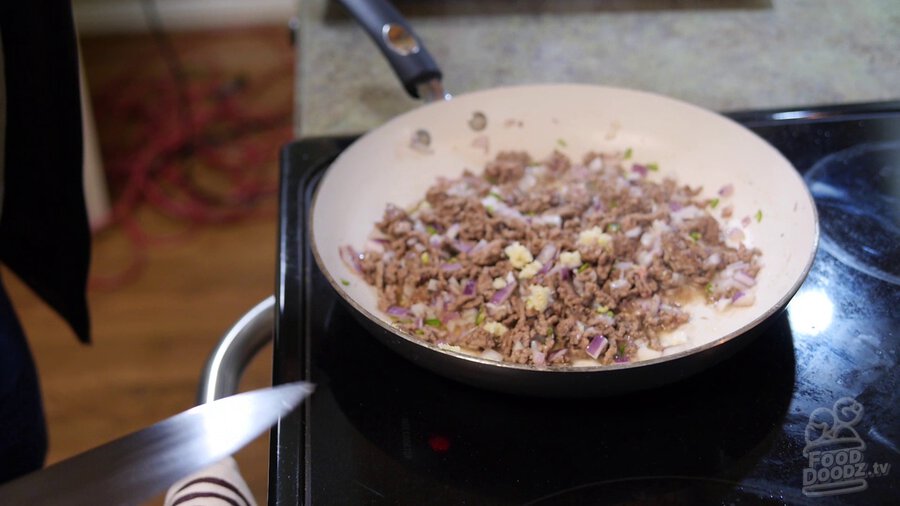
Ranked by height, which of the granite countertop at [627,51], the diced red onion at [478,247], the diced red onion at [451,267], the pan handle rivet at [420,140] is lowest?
the diced red onion at [451,267]

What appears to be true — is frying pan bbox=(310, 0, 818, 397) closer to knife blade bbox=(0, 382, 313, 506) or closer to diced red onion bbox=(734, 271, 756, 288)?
diced red onion bbox=(734, 271, 756, 288)

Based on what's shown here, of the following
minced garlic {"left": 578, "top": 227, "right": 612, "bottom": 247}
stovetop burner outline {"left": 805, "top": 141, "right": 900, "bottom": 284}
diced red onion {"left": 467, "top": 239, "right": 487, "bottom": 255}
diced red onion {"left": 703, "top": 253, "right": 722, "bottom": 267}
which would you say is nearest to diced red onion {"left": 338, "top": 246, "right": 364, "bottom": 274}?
diced red onion {"left": 467, "top": 239, "right": 487, "bottom": 255}

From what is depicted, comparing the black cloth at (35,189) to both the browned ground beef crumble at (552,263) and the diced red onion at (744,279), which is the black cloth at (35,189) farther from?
the diced red onion at (744,279)

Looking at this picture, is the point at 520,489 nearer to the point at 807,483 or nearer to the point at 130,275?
the point at 807,483

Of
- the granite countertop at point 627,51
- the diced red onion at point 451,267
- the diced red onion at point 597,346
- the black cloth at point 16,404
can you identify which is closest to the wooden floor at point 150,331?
the black cloth at point 16,404

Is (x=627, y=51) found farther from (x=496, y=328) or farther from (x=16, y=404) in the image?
(x=16, y=404)

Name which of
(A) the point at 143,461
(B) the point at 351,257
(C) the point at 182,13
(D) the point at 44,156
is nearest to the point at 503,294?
(B) the point at 351,257

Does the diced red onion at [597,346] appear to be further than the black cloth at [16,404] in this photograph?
No
